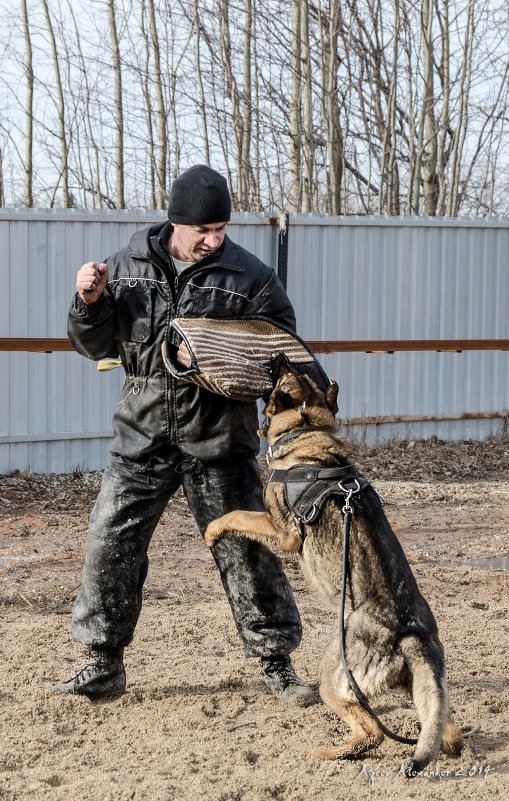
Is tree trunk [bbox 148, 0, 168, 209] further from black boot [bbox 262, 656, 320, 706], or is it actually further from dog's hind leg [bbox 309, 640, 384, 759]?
dog's hind leg [bbox 309, 640, 384, 759]

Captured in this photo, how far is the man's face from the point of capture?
380cm

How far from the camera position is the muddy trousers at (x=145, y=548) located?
3.94 m

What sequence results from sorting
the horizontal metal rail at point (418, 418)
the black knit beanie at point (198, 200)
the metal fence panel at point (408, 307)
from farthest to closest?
1. the horizontal metal rail at point (418, 418)
2. the metal fence panel at point (408, 307)
3. the black knit beanie at point (198, 200)

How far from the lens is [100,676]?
13.1 feet

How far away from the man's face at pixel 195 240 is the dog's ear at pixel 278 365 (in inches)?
21.5

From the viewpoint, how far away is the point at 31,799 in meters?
3.07

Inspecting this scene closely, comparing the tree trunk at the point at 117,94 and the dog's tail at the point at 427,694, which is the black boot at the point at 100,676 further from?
the tree trunk at the point at 117,94

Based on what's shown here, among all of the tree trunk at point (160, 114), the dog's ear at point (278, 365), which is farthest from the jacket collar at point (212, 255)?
the tree trunk at point (160, 114)

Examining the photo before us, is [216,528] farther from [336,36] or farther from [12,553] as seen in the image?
[336,36]

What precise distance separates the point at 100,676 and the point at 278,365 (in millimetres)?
1642

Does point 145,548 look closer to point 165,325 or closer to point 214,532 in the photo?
point 214,532

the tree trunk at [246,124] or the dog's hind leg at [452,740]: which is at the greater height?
the tree trunk at [246,124]

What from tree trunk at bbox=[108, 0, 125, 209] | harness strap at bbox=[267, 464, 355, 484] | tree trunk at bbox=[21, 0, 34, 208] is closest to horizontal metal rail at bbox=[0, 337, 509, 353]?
harness strap at bbox=[267, 464, 355, 484]

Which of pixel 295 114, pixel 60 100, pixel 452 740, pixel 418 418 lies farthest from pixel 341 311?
pixel 60 100
